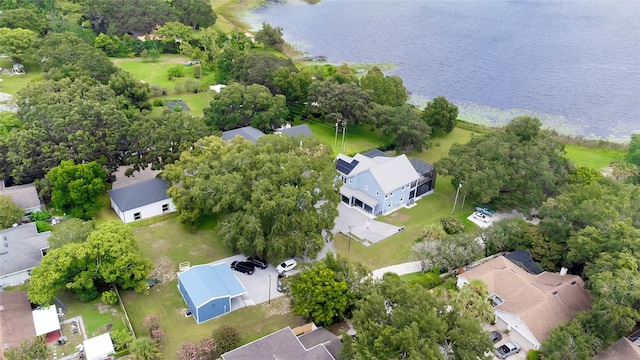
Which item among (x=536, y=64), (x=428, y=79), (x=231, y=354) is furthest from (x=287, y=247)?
(x=536, y=64)

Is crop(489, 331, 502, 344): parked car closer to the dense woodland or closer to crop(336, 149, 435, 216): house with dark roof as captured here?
the dense woodland

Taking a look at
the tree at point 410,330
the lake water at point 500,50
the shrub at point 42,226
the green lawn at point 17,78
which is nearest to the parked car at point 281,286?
the tree at point 410,330

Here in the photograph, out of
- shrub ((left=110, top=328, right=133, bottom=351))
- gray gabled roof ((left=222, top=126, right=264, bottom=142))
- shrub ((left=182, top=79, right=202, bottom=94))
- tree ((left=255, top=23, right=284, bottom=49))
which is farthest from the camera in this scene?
tree ((left=255, top=23, right=284, bottom=49))

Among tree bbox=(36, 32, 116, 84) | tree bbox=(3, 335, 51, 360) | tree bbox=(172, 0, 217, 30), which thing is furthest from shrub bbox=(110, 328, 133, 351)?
tree bbox=(172, 0, 217, 30)

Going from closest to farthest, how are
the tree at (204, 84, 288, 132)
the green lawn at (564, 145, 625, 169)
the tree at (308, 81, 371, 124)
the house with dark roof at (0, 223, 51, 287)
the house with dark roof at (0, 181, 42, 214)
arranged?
the house with dark roof at (0, 223, 51, 287) < the house with dark roof at (0, 181, 42, 214) < the tree at (204, 84, 288, 132) < the green lawn at (564, 145, 625, 169) < the tree at (308, 81, 371, 124)

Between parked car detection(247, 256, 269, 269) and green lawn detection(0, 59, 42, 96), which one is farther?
green lawn detection(0, 59, 42, 96)

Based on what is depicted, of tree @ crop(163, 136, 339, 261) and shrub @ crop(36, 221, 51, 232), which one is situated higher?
tree @ crop(163, 136, 339, 261)

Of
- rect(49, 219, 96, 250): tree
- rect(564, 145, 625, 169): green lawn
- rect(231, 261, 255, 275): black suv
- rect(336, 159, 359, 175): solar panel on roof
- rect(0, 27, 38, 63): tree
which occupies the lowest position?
rect(564, 145, 625, 169): green lawn

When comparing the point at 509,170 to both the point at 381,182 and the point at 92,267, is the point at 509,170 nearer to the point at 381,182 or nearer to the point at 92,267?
the point at 381,182
